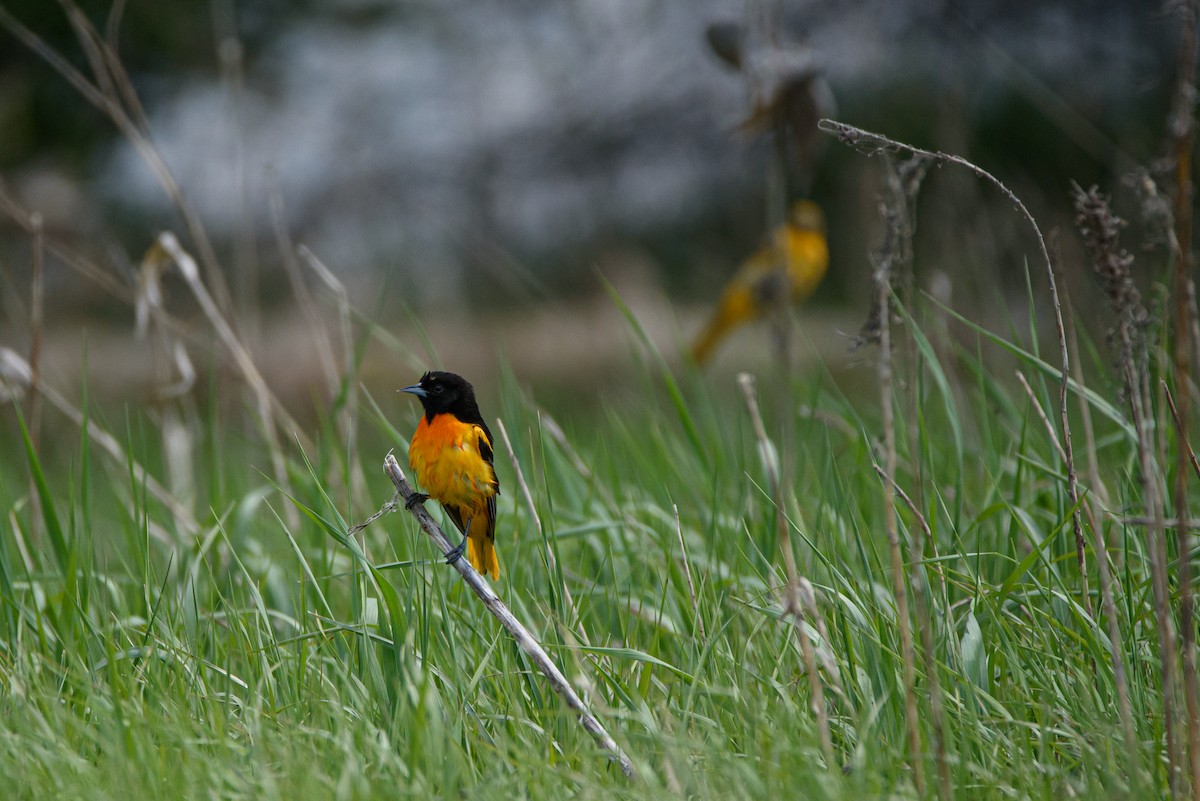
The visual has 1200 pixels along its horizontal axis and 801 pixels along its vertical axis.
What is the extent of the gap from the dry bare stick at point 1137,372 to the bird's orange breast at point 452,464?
134cm

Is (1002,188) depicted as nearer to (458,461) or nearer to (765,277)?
(458,461)

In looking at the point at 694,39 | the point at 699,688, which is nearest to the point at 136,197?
the point at 694,39

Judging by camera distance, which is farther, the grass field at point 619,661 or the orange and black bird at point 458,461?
the orange and black bird at point 458,461

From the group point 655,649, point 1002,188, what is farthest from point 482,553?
point 1002,188

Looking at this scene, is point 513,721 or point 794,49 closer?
point 513,721

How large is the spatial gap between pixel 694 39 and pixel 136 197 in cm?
565

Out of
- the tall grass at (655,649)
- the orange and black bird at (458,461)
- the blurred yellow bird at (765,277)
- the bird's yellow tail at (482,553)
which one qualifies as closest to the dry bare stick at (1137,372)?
the tall grass at (655,649)

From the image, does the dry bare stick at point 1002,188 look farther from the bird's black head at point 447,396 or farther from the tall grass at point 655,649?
the bird's black head at point 447,396

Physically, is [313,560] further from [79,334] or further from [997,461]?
[79,334]

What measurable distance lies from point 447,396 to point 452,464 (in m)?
A: 0.22

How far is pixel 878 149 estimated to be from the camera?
165 cm

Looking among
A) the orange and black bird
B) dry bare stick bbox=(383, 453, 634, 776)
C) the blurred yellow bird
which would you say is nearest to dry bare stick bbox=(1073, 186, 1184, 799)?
dry bare stick bbox=(383, 453, 634, 776)

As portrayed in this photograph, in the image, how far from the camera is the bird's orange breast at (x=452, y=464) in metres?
2.32

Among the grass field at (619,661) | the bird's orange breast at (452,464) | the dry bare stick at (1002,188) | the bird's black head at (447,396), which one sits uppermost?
the dry bare stick at (1002,188)
